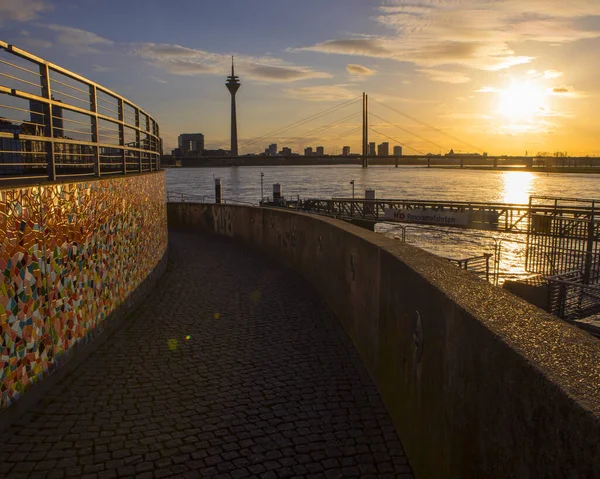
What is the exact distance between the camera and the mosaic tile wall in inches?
202

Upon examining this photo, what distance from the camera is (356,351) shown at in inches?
278

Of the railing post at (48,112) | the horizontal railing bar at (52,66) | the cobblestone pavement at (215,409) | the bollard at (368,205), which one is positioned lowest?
the bollard at (368,205)

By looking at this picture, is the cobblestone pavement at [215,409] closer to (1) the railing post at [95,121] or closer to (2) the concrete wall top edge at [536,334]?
(2) the concrete wall top edge at [536,334]

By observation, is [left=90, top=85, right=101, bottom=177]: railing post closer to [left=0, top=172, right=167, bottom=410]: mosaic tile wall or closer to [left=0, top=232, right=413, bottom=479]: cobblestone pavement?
[left=0, top=172, right=167, bottom=410]: mosaic tile wall

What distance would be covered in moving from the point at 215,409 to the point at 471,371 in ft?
10.2

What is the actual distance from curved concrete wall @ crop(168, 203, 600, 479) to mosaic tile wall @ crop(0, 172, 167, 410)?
3644 mm

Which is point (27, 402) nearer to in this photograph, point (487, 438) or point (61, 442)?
point (61, 442)

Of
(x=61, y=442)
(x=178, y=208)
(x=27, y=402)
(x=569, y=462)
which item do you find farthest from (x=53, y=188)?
(x=178, y=208)

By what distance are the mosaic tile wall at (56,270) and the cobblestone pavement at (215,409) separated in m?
0.47

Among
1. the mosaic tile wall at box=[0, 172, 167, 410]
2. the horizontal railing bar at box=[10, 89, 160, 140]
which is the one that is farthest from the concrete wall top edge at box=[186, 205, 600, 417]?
the horizontal railing bar at box=[10, 89, 160, 140]

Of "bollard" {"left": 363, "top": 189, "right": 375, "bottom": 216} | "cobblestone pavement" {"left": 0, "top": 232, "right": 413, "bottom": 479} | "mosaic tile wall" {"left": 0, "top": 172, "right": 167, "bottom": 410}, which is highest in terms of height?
"mosaic tile wall" {"left": 0, "top": 172, "right": 167, "bottom": 410}

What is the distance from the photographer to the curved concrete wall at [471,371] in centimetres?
207

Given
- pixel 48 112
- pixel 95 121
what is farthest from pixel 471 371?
pixel 95 121

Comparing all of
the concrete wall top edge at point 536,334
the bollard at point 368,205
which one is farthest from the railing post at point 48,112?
the bollard at point 368,205
